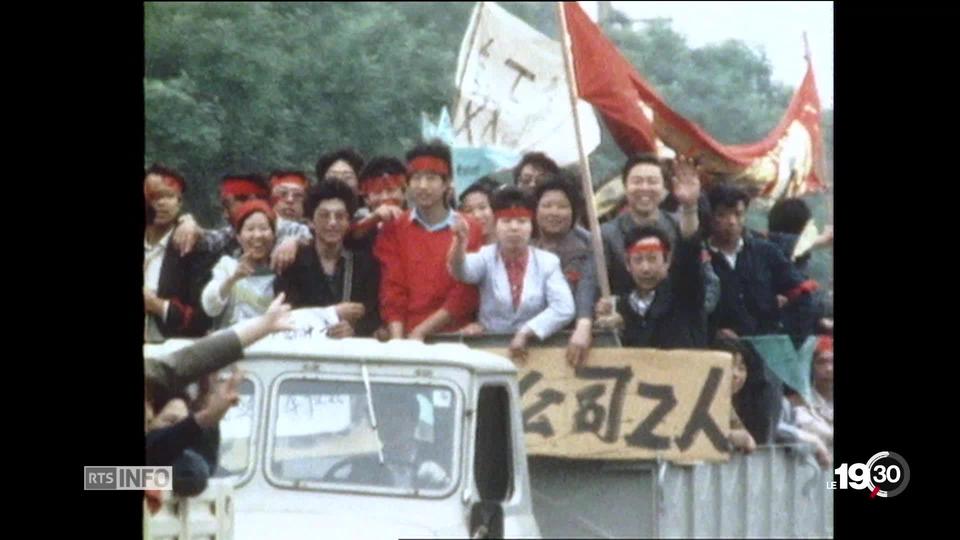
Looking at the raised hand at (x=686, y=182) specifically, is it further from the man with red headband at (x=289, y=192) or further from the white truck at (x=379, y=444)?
the man with red headband at (x=289, y=192)

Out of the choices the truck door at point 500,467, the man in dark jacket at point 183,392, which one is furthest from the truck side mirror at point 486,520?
the man in dark jacket at point 183,392

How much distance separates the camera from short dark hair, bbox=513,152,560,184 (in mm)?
7641

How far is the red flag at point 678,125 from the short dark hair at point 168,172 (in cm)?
139

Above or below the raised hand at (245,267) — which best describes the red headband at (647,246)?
above

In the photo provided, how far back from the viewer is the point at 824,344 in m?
7.75

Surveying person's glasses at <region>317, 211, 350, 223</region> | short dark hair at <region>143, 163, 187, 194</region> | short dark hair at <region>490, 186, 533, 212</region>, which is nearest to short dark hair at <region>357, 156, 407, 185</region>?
person's glasses at <region>317, 211, 350, 223</region>

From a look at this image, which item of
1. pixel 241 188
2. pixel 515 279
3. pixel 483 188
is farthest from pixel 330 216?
pixel 515 279

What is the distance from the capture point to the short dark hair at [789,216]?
7.70m

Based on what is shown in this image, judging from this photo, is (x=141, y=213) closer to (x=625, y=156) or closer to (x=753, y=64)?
(x=625, y=156)

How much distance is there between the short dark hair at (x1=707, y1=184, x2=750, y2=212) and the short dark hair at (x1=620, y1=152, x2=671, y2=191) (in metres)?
0.15

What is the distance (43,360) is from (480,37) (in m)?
3.44

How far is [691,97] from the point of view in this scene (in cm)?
804
